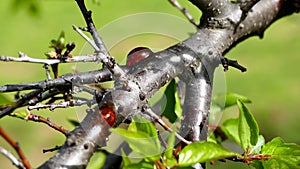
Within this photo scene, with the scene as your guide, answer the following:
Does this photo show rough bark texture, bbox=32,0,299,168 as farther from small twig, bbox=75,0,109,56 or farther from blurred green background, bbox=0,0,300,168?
blurred green background, bbox=0,0,300,168

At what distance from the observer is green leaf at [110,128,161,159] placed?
781mm

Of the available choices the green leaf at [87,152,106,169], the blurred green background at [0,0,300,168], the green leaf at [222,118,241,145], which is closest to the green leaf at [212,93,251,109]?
the green leaf at [222,118,241,145]

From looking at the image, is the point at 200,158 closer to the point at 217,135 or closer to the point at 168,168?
the point at 168,168

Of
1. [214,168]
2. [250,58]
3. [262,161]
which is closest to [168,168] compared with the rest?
[262,161]

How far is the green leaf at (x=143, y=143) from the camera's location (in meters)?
0.78

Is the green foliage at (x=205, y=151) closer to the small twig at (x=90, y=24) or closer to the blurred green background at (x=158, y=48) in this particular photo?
the small twig at (x=90, y=24)

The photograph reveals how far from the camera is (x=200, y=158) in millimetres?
784

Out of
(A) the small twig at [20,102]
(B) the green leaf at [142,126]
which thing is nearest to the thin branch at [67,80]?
(A) the small twig at [20,102]

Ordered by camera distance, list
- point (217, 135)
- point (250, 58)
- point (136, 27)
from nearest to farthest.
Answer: point (136, 27) < point (217, 135) < point (250, 58)

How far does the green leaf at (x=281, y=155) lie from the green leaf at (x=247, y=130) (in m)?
0.04

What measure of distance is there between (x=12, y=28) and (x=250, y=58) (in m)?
3.40

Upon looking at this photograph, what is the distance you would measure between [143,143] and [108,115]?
75 mm

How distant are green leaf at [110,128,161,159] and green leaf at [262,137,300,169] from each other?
186 millimetres

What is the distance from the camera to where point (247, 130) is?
97 centimetres
